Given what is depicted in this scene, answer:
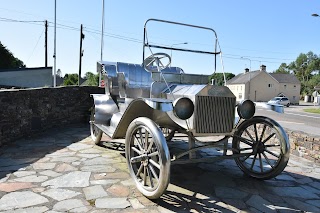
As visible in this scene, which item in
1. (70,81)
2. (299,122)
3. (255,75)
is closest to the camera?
(299,122)

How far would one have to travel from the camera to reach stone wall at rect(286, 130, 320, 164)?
16.4 ft

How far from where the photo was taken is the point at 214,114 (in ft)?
11.8

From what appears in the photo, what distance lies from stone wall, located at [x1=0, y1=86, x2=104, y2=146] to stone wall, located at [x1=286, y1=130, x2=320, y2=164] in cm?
576

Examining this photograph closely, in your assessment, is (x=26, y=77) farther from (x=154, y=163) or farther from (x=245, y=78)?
(x=245, y=78)

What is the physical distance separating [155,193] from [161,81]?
1.95 meters

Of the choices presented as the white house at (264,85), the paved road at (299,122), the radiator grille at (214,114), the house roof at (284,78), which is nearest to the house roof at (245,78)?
the white house at (264,85)

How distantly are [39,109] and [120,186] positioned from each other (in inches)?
171

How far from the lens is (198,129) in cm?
350

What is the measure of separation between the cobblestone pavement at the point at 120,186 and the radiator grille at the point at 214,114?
819 mm

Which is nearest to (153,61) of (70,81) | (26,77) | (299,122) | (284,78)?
(299,122)

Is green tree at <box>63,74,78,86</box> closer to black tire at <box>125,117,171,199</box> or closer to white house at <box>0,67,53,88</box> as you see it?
white house at <box>0,67,53,88</box>

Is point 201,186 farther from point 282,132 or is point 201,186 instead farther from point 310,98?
point 310,98

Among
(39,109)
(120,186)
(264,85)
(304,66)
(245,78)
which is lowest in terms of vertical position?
(120,186)

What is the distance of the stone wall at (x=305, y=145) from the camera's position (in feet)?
16.4
